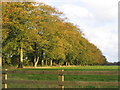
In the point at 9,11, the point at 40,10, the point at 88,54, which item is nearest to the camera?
the point at 9,11

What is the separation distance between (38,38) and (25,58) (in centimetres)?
2052

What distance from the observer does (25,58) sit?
2453 inches

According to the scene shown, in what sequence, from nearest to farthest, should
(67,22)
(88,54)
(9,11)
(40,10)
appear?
(9,11), (40,10), (67,22), (88,54)

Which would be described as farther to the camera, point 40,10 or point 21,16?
point 40,10

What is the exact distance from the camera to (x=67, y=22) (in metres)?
60.7

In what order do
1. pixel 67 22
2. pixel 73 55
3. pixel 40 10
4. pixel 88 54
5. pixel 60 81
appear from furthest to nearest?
pixel 88 54 → pixel 73 55 → pixel 67 22 → pixel 40 10 → pixel 60 81

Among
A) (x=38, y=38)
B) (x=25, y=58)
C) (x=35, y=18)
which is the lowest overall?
(x=25, y=58)

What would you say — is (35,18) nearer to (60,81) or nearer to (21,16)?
(21,16)

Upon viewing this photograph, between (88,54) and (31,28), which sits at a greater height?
(31,28)

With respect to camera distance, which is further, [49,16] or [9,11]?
[49,16]

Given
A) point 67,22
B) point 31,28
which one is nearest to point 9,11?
point 31,28

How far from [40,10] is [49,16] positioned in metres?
2.74

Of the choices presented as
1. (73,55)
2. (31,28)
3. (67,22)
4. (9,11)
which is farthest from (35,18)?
(73,55)

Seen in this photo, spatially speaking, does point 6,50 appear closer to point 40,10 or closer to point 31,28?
point 31,28
